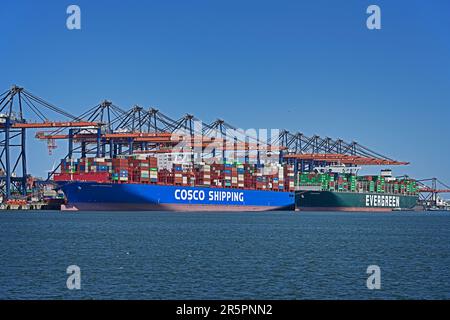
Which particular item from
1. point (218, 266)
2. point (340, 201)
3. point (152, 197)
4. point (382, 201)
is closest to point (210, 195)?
point (152, 197)

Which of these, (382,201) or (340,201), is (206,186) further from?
(382,201)

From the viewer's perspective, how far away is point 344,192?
414 ft

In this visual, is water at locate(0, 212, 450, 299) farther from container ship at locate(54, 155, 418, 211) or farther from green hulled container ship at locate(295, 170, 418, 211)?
green hulled container ship at locate(295, 170, 418, 211)

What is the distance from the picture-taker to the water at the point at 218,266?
81.0 feet

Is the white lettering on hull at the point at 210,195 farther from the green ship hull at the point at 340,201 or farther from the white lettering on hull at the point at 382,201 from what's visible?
the white lettering on hull at the point at 382,201

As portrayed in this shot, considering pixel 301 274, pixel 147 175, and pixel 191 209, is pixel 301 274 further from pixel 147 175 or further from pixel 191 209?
pixel 191 209

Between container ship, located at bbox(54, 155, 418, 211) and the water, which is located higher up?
container ship, located at bbox(54, 155, 418, 211)

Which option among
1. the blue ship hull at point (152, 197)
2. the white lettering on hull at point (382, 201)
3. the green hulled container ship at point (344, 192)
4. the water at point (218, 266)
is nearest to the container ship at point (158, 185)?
the blue ship hull at point (152, 197)

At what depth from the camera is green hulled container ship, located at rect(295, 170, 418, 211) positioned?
406 feet

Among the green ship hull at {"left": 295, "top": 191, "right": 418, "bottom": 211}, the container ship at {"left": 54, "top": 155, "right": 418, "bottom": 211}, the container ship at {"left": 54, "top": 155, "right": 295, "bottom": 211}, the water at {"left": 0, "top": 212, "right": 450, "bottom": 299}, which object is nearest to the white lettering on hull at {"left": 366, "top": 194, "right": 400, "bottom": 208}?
the green ship hull at {"left": 295, "top": 191, "right": 418, "bottom": 211}

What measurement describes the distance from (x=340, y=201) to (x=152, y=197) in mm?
46229

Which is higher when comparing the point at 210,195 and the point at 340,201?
the point at 210,195

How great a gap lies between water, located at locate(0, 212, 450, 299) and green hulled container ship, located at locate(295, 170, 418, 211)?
242 ft
